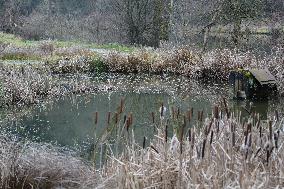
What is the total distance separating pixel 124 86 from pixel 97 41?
15.4 m

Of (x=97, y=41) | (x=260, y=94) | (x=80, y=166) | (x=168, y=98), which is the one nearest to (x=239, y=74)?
(x=260, y=94)

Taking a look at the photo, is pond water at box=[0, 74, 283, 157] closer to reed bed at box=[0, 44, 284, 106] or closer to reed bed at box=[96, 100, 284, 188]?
reed bed at box=[0, 44, 284, 106]

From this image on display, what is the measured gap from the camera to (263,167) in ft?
11.4

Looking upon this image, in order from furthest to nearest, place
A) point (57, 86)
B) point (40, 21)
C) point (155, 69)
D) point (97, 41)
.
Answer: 1. point (40, 21)
2. point (97, 41)
3. point (155, 69)
4. point (57, 86)

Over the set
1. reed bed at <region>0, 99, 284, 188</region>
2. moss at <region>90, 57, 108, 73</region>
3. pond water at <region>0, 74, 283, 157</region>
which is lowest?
pond water at <region>0, 74, 283, 157</region>

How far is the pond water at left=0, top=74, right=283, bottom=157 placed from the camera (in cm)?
865

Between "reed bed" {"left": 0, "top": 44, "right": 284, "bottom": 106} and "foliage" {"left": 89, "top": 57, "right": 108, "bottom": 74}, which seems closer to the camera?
"reed bed" {"left": 0, "top": 44, "right": 284, "bottom": 106}

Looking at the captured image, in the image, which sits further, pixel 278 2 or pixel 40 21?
pixel 40 21

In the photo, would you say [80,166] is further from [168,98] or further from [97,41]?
[97,41]

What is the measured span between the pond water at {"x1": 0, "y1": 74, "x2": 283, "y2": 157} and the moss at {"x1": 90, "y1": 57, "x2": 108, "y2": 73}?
140 cm

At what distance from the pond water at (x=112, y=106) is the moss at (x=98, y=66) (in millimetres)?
1398

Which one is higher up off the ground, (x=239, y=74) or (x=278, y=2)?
(x=278, y=2)

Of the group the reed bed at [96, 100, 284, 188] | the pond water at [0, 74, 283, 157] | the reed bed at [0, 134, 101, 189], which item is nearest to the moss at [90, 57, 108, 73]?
the pond water at [0, 74, 283, 157]

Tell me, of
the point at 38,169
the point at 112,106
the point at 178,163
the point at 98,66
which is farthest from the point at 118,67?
the point at 178,163
